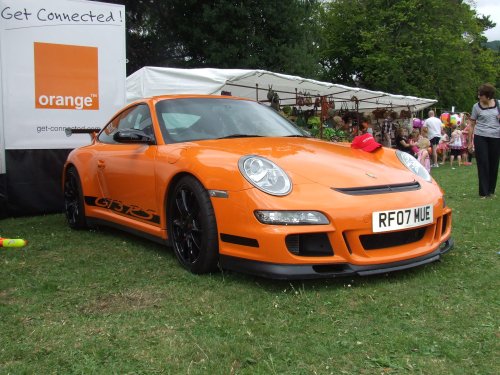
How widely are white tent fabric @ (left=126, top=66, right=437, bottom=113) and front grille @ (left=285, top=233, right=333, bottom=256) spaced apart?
6.84 meters

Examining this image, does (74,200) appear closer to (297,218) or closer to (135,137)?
(135,137)

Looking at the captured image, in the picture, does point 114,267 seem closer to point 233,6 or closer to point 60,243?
point 60,243

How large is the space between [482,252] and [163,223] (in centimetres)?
250

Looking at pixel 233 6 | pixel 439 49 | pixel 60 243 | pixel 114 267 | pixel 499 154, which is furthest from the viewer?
pixel 439 49

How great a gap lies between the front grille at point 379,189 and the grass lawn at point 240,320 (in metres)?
0.56

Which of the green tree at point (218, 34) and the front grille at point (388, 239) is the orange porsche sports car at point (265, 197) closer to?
the front grille at point (388, 239)

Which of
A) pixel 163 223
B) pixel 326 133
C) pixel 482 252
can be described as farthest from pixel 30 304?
pixel 326 133

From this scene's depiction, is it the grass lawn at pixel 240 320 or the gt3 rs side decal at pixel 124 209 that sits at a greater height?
the gt3 rs side decal at pixel 124 209

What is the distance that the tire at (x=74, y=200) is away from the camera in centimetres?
537

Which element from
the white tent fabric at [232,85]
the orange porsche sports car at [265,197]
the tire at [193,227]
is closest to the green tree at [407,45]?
the white tent fabric at [232,85]

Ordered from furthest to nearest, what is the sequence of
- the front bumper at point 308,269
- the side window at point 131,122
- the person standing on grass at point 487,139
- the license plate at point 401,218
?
the person standing on grass at point 487,139, the side window at point 131,122, the license plate at point 401,218, the front bumper at point 308,269

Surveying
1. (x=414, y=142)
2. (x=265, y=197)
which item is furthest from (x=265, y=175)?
(x=414, y=142)

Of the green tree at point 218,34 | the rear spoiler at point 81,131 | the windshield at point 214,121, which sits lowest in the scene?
the windshield at point 214,121

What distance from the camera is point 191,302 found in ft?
9.88
